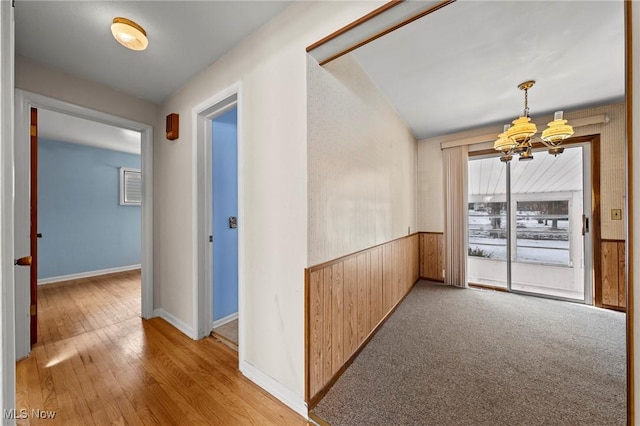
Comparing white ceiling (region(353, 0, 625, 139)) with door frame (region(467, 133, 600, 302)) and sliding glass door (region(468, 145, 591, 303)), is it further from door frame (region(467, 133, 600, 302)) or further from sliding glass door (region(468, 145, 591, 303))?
sliding glass door (region(468, 145, 591, 303))

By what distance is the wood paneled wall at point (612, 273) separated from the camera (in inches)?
113

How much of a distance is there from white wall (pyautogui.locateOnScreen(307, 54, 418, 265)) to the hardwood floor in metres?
1.09

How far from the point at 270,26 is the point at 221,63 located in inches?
25.4

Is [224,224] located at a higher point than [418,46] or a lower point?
lower

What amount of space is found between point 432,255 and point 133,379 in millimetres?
4295

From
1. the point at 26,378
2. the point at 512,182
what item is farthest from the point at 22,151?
the point at 512,182

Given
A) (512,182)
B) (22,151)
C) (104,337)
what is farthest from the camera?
(512,182)

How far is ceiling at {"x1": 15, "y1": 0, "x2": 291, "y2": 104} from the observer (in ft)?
4.91

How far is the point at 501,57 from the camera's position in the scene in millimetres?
2027

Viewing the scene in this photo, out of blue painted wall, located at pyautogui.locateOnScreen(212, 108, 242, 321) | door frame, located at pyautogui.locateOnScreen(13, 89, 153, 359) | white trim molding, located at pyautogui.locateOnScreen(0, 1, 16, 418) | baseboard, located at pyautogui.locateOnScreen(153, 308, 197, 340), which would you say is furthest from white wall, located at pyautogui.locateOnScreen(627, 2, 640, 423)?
door frame, located at pyautogui.locateOnScreen(13, 89, 153, 359)

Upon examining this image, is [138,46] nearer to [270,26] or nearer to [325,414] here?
[270,26]

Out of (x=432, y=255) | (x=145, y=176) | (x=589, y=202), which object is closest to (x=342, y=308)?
(x=145, y=176)

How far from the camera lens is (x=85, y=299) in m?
3.27

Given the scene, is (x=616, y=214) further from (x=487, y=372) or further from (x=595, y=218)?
(x=487, y=372)
